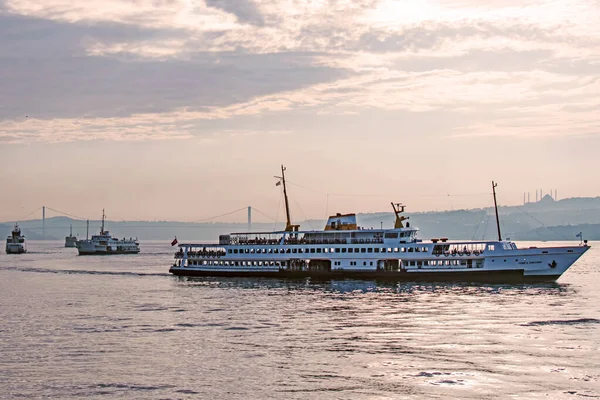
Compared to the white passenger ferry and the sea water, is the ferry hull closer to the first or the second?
the white passenger ferry

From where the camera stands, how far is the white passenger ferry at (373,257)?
83.6m

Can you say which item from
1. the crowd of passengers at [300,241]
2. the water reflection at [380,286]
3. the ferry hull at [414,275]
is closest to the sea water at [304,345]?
the water reflection at [380,286]

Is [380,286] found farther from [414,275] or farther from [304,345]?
A: [304,345]

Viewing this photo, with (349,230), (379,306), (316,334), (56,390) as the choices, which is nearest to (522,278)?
(349,230)

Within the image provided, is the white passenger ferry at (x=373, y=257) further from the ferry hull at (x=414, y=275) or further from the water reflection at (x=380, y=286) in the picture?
the water reflection at (x=380, y=286)

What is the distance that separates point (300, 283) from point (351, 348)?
4666 centimetres

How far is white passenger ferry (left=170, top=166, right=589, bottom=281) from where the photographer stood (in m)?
83.6

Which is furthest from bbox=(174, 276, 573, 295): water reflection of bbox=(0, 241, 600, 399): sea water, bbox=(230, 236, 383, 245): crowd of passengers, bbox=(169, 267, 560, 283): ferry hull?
bbox=(230, 236, 383, 245): crowd of passengers

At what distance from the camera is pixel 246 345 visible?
140 feet

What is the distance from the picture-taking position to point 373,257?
292 feet

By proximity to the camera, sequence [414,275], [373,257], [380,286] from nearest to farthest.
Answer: [380,286] < [414,275] < [373,257]

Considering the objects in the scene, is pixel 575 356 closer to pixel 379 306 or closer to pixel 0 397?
pixel 379 306

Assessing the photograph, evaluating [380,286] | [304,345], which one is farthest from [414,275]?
[304,345]

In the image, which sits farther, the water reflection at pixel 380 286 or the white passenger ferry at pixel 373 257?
the white passenger ferry at pixel 373 257
